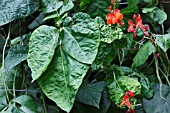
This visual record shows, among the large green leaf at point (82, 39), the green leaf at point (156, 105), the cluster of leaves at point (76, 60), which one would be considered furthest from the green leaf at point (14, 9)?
the green leaf at point (156, 105)

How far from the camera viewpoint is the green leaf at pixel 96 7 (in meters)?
0.92

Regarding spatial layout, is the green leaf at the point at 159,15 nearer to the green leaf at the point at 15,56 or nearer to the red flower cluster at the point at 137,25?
Answer: the red flower cluster at the point at 137,25

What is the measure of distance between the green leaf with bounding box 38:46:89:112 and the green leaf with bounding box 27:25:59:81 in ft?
0.08

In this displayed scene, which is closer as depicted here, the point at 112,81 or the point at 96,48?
the point at 96,48

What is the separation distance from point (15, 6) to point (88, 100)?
30 centimetres

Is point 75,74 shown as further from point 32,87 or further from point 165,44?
point 32,87

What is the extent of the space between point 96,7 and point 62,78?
24 centimetres

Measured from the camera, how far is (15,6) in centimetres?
85

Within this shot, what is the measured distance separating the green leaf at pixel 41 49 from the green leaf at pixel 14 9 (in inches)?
3.3

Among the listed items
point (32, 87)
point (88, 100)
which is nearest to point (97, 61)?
point (88, 100)

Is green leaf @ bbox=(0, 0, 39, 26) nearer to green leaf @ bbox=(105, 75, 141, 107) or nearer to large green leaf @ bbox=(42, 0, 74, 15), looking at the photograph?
large green leaf @ bbox=(42, 0, 74, 15)

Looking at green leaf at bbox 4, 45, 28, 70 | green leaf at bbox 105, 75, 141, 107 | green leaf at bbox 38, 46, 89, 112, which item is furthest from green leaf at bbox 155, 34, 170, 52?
green leaf at bbox 4, 45, 28, 70

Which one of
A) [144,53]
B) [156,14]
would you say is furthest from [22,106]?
[156,14]

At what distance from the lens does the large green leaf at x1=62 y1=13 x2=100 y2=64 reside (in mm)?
771
